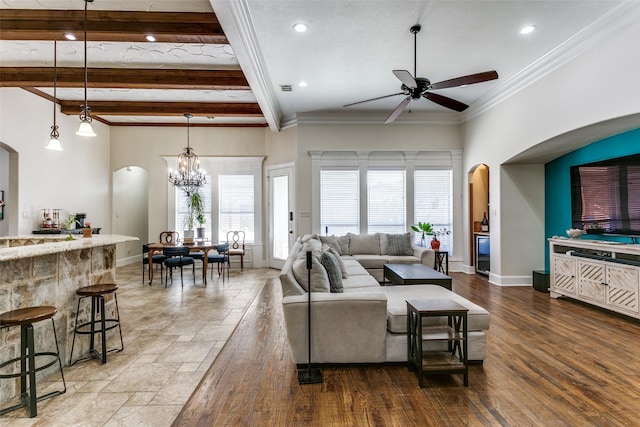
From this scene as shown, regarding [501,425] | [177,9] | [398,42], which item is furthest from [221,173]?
[501,425]

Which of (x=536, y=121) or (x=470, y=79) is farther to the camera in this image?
(x=536, y=121)

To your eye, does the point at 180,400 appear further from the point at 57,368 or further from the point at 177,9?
the point at 177,9

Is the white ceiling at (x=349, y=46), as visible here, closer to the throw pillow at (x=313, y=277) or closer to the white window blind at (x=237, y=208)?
the white window blind at (x=237, y=208)

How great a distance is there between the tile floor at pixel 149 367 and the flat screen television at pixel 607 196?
5164 millimetres

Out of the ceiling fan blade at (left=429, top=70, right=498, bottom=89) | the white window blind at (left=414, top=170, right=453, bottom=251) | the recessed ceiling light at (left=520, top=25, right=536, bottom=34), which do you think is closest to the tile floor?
the ceiling fan blade at (left=429, top=70, right=498, bottom=89)

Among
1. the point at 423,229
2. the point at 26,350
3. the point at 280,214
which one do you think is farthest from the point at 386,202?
the point at 26,350

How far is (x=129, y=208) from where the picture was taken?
28.6 feet

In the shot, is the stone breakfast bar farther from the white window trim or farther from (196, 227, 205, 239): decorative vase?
the white window trim

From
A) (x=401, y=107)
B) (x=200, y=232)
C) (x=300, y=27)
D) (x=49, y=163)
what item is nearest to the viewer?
(x=300, y=27)

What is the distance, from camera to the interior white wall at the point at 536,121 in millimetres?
3674

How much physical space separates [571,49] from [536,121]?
102 cm

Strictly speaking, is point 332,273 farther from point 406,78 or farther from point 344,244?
point 344,244

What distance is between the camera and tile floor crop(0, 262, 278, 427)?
7.23 ft

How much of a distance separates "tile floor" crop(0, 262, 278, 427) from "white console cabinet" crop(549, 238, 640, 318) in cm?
466
